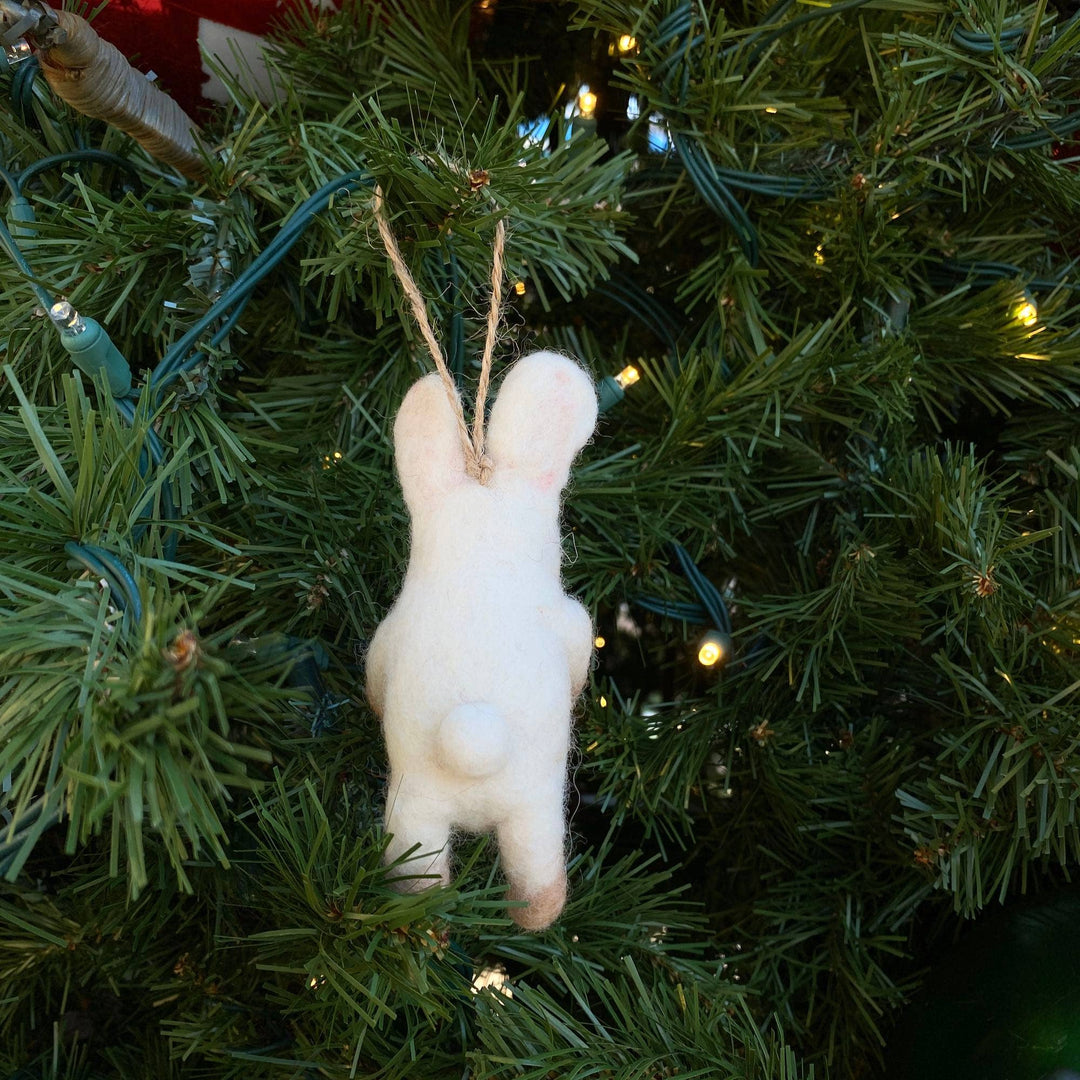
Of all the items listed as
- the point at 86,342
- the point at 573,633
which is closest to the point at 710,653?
the point at 573,633

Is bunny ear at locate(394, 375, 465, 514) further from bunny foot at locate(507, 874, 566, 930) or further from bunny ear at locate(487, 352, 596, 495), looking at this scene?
bunny foot at locate(507, 874, 566, 930)

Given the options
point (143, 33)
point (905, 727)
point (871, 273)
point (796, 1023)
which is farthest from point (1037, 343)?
point (143, 33)

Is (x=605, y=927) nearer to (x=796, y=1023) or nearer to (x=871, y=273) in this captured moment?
(x=796, y=1023)

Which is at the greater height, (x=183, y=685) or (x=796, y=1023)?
(x=183, y=685)

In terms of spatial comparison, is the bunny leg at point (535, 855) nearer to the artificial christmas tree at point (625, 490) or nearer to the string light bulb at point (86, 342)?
the artificial christmas tree at point (625, 490)

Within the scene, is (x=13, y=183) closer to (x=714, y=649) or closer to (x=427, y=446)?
(x=427, y=446)

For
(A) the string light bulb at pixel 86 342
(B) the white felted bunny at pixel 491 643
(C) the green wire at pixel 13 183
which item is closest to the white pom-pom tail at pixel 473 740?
(B) the white felted bunny at pixel 491 643
